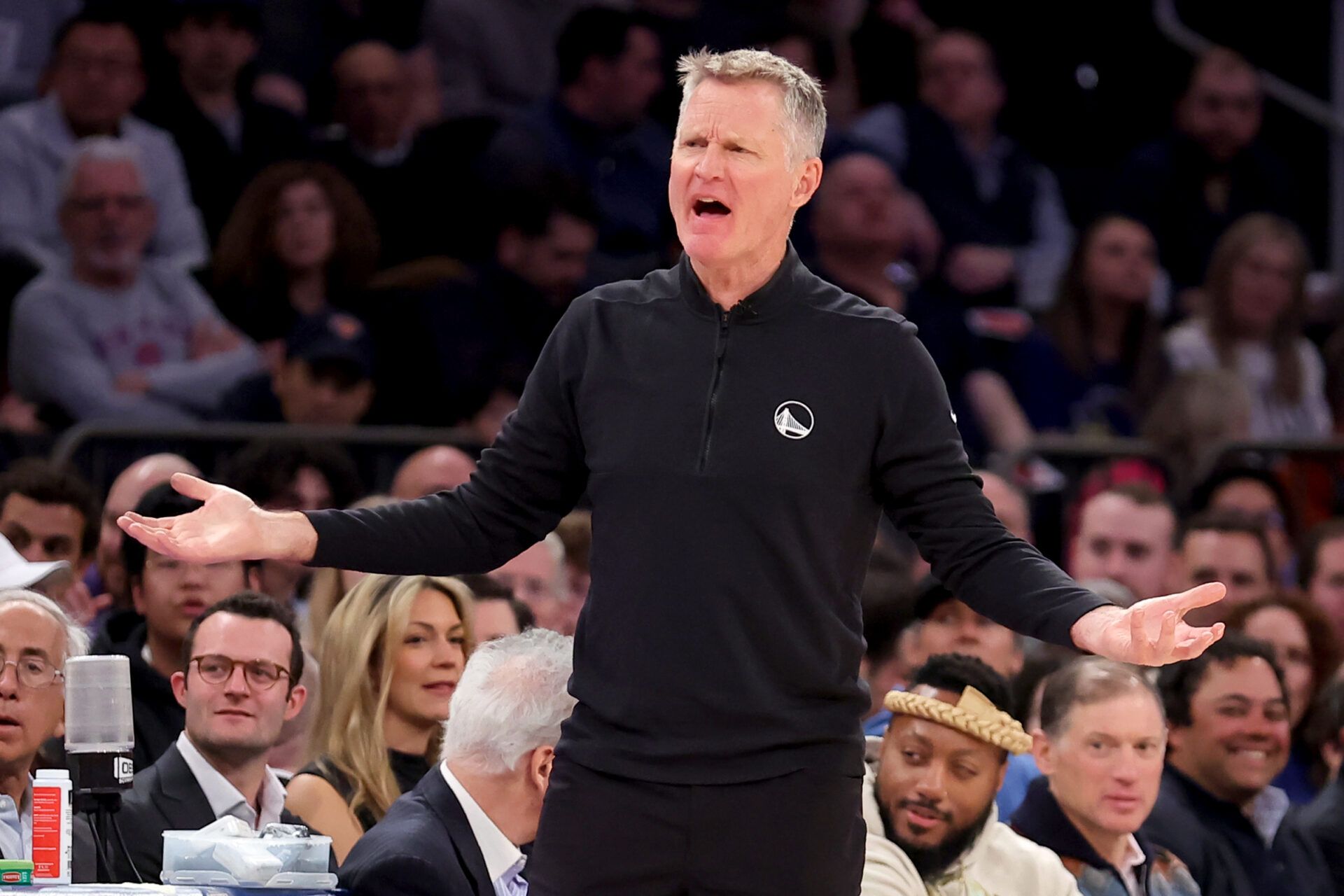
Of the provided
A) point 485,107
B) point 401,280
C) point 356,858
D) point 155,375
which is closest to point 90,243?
point 155,375

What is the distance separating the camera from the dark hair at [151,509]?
516cm

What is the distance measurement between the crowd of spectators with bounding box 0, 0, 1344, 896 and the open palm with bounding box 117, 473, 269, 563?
1077 millimetres

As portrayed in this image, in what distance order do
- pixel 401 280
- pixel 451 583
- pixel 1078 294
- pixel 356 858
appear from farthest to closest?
1. pixel 1078 294
2. pixel 401 280
3. pixel 451 583
4. pixel 356 858

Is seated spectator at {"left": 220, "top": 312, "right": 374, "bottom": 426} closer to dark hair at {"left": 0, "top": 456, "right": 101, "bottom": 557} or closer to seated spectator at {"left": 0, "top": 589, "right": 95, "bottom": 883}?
dark hair at {"left": 0, "top": 456, "right": 101, "bottom": 557}

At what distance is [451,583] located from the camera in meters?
4.85

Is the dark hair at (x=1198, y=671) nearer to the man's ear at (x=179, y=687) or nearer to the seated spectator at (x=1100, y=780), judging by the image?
the seated spectator at (x=1100, y=780)

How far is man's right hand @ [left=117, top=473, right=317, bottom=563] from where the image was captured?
2.77 metres

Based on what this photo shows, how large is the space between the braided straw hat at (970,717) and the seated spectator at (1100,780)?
1.40ft

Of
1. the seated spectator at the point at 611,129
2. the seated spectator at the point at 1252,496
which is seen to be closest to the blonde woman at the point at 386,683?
the seated spectator at the point at 1252,496

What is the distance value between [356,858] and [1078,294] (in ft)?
18.3

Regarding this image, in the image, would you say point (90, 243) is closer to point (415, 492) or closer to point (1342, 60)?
point (415, 492)

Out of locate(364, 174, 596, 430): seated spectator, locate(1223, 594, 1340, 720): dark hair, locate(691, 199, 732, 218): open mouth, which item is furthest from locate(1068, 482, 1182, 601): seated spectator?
locate(691, 199, 732, 218): open mouth

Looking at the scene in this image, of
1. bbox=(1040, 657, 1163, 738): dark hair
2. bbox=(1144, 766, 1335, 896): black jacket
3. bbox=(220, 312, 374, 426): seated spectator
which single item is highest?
bbox=(220, 312, 374, 426): seated spectator

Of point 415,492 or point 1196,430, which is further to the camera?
point 1196,430
